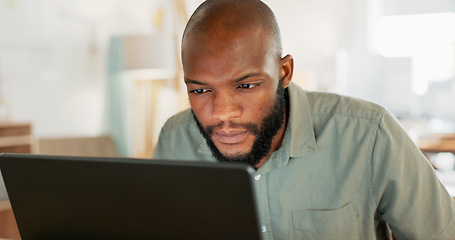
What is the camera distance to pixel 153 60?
12.7ft

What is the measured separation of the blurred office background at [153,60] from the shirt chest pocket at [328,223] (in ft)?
7.30

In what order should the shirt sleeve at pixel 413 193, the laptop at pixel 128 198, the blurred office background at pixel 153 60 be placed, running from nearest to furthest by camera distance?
the laptop at pixel 128 198 → the shirt sleeve at pixel 413 193 → the blurred office background at pixel 153 60

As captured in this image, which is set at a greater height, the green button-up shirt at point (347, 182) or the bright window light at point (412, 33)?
the bright window light at point (412, 33)


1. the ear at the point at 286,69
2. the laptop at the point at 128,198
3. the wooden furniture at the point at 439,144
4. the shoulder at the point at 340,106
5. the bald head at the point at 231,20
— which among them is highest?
the bald head at the point at 231,20

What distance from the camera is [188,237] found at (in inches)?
26.3

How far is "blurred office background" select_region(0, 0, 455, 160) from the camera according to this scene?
3434mm

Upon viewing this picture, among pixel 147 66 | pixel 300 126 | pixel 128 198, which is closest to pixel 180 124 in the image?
pixel 300 126

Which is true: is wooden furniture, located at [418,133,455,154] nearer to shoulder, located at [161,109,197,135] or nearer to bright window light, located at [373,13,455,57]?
bright window light, located at [373,13,455,57]

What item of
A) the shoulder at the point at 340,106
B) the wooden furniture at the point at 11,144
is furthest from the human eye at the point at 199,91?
the wooden furniture at the point at 11,144

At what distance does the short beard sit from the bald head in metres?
0.12

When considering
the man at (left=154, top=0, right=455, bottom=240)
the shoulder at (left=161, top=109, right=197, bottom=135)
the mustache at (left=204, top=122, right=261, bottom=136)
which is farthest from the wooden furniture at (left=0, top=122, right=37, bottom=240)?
the mustache at (left=204, top=122, right=261, bottom=136)

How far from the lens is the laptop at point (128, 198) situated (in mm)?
611

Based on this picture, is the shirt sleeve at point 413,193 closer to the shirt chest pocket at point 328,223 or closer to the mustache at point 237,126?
the shirt chest pocket at point 328,223

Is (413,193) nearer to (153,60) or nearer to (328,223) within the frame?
(328,223)
